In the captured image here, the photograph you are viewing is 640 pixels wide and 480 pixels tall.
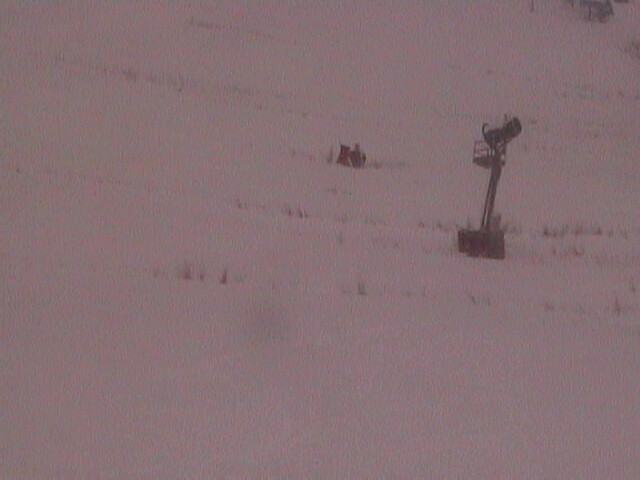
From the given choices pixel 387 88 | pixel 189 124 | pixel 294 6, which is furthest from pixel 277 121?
pixel 294 6

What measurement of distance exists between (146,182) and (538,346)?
17.1ft

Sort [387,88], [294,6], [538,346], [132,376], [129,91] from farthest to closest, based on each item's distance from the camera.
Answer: [294,6] → [387,88] → [129,91] → [538,346] → [132,376]

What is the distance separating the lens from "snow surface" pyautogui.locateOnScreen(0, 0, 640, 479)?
2.90 m

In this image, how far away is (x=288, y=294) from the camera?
16.1 feet

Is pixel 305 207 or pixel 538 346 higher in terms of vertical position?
pixel 305 207

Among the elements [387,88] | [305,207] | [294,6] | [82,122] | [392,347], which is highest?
[294,6]

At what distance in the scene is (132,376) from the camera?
325 cm

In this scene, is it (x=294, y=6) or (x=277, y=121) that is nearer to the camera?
(x=277, y=121)

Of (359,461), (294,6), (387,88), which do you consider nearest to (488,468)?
(359,461)

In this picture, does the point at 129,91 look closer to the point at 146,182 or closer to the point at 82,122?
the point at 82,122

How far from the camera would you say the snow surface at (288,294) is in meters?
2.90

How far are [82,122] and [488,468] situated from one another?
369 inches

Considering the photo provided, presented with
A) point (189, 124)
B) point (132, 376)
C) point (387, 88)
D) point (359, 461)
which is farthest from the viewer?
point (387, 88)

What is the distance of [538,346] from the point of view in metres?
4.25
